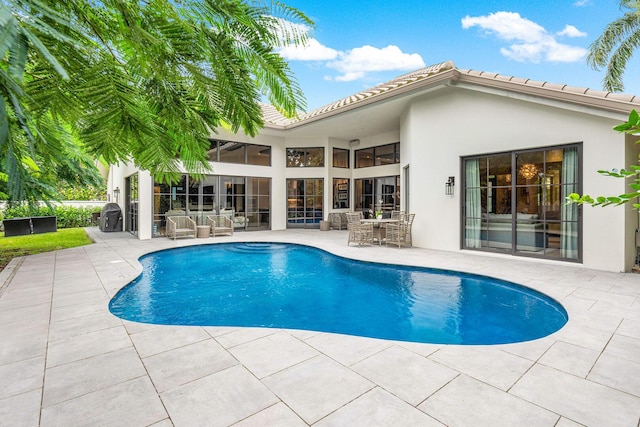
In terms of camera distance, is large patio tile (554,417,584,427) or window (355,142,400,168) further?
window (355,142,400,168)

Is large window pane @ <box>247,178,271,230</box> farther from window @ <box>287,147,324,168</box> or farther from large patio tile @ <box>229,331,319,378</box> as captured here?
large patio tile @ <box>229,331,319,378</box>

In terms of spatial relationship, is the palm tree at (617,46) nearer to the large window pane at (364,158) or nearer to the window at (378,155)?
the window at (378,155)

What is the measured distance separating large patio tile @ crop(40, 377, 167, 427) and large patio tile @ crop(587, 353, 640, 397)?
3401 millimetres

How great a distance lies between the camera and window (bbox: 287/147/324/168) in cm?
1507

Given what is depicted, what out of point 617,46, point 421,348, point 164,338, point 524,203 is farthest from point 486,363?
point 617,46

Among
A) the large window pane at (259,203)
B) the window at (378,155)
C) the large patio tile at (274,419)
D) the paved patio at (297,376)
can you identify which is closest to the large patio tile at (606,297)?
the paved patio at (297,376)

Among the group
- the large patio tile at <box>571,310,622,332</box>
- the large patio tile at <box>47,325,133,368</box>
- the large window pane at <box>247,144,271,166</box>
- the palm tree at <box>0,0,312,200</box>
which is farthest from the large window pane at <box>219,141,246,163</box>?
the large patio tile at <box>571,310,622,332</box>

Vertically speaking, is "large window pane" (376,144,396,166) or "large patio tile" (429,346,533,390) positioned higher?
"large window pane" (376,144,396,166)

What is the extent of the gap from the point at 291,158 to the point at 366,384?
1339 cm

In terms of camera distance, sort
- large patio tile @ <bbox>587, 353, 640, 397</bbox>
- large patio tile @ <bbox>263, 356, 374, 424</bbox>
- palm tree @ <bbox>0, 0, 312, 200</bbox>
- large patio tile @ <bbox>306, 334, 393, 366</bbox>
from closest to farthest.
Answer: palm tree @ <bbox>0, 0, 312, 200</bbox> < large patio tile @ <bbox>263, 356, 374, 424</bbox> < large patio tile @ <bbox>587, 353, 640, 397</bbox> < large patio tile @ <bbox>306, 334, 393, 366</bbox>

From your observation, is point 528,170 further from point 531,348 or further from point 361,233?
point 531,348

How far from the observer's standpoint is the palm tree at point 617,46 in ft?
35.4

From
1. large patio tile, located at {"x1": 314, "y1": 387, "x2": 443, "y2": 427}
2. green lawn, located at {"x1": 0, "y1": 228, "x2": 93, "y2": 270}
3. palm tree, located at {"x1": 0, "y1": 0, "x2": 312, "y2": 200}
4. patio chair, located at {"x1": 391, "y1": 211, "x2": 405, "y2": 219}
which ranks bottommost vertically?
large patio tile, located at {"x1": 314, "y1": 387, "x2": 443, "y2": 427}

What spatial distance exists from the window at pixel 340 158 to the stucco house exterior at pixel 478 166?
1267 millimetres
